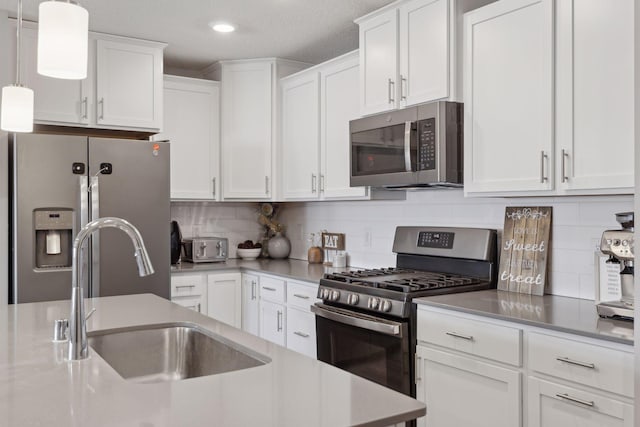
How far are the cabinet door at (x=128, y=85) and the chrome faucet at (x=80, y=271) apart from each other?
92.7 inches

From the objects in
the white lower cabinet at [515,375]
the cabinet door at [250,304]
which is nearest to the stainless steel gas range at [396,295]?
the white lower cabinet at [515,375]

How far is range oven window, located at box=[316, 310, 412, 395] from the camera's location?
99.3 inches

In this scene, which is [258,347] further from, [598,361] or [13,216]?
[13,216]

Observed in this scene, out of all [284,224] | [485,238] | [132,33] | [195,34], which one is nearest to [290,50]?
[195,34]

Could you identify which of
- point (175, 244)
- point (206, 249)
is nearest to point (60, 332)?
point (175, 244)

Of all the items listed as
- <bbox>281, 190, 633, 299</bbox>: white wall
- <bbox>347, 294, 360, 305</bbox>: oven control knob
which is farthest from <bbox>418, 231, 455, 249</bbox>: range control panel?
<bbox>347, 294, 360, 305</bbox>: oven control knob

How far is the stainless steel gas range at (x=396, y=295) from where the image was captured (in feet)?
8.34

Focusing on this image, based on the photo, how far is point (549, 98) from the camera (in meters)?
2.29

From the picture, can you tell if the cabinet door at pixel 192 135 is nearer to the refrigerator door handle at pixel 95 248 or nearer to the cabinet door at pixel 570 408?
the refrigerator door handle at pixel 95 248

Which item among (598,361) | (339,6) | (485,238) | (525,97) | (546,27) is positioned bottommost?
(598,361)

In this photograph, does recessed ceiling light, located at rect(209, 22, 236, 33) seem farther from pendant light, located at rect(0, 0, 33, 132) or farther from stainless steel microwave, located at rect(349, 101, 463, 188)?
pendant light, located at rect(0, 0, 33, 132)

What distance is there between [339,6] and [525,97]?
4.09 ft

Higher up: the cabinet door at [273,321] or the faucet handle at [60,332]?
the faucet handle at [60,332]

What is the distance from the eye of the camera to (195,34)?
3602mm
